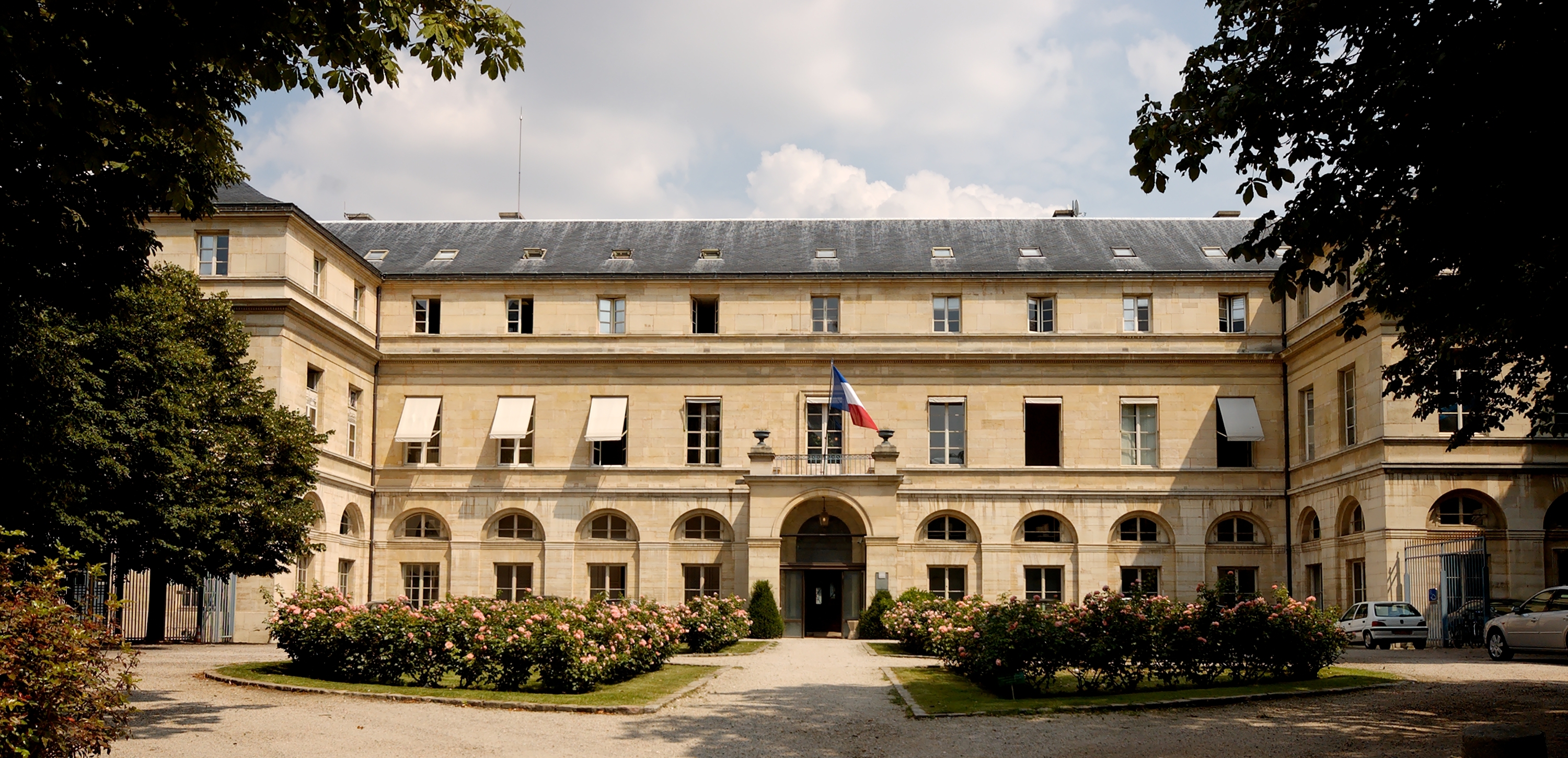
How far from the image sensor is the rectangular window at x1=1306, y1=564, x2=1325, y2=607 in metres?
35.8

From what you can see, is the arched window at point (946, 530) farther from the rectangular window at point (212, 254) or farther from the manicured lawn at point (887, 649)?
the rectangular window at point (212, 254)

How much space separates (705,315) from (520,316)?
18.7 ft

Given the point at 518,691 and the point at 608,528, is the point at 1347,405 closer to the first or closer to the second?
the point at 608,528

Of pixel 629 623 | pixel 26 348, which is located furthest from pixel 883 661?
pixel 26 348

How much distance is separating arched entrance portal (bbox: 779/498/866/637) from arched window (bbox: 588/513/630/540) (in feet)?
16.2

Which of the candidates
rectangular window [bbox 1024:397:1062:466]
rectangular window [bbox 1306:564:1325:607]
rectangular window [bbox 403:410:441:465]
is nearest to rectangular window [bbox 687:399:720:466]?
rectangular window [bbox 403:410:441:465]

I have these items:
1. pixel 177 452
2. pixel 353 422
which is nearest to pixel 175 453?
pixel 177 452

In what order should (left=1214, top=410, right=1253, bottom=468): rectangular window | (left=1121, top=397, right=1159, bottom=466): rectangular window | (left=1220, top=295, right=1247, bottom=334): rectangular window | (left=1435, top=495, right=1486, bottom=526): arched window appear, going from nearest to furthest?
(left=1435, top=495, right=1486, bottom=526): arched window < (left=1214, top=410, right=1253, bottom=468): rectangular window < (left=1121, top=397, right=1159, bottom=466): rectangular window < (left=1220, top=295, right=1247, bottom=334): rectangular window

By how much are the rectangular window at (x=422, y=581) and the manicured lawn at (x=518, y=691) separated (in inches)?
714

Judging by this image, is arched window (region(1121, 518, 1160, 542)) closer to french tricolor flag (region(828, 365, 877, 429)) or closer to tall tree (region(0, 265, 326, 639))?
french tricolor flag (region(828, 365, 877, 429))

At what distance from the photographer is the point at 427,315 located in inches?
1581

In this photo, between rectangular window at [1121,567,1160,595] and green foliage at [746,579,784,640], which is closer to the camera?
green foliage at [746,579,784,640]

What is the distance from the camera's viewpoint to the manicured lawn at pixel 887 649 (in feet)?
89.0

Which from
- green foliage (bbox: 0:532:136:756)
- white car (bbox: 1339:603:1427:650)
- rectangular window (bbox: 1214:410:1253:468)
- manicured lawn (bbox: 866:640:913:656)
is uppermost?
rectangular window (bbox: 1214:410:1253:468)
